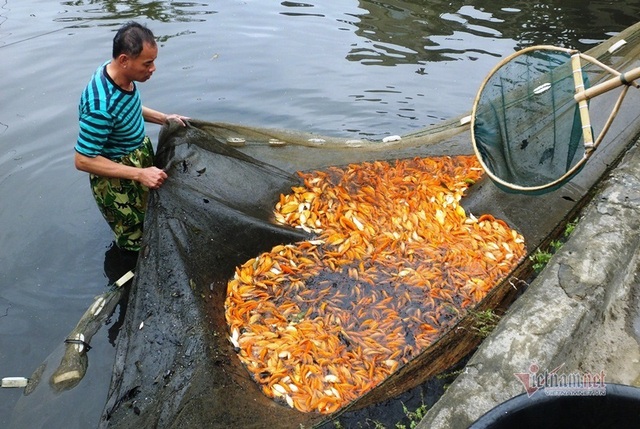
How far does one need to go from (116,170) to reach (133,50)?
0.82 m

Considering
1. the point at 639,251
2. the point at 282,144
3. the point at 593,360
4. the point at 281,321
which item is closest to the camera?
the point at 593,360

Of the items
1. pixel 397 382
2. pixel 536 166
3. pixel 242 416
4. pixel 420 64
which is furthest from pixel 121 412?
pixel 420 64

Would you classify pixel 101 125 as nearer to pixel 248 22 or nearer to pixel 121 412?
pixel 121 412

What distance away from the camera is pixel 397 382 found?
2.92 m

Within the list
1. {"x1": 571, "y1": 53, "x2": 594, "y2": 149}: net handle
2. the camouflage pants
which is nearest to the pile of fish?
the camouflage pants

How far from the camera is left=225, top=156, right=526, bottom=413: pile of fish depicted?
345 cm

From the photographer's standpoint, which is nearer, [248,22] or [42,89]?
[42,89]

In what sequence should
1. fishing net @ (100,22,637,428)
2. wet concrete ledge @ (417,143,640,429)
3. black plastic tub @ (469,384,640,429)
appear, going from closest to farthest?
1. black plastic tub @ (469,384,640,429)
2. wet concrete ledge @ (417,143,640,429)
3. fishing net @ (100,22,637,428)

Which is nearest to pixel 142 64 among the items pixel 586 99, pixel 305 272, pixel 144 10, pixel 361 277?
pixel 305 272

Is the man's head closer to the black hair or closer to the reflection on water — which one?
the black hair

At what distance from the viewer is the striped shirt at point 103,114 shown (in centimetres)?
376

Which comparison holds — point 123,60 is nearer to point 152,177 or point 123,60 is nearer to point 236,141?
point 152,177

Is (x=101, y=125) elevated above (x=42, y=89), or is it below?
above

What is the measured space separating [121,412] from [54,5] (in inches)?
381
